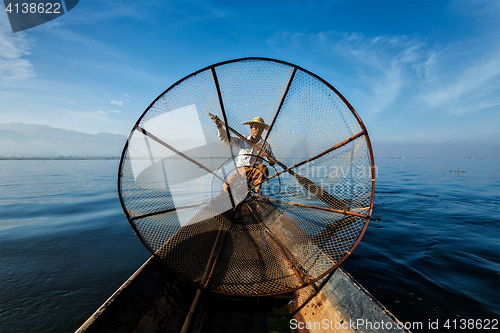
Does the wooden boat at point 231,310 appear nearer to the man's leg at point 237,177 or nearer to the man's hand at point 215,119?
the man's leg at point 237,177

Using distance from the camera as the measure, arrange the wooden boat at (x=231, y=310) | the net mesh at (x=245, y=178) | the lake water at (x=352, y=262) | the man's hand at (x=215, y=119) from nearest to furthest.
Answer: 1. the wooden boat at (x=231, y=310)
2. the net mesh at (x=245, y=178)
3. the lake water at (x=352, y=262)
4. the man's hand at (x=215, y=119)

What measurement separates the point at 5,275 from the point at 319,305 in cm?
560

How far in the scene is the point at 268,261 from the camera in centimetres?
320

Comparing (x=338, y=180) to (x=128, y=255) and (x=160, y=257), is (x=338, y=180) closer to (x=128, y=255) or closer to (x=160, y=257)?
(x=160, y=257)

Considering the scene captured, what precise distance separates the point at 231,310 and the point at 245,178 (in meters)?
2.14

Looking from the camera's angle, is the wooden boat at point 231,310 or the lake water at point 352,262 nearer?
the wooden boat at point 231,310

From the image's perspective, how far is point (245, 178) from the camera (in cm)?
409

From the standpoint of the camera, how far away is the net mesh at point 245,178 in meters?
2.76

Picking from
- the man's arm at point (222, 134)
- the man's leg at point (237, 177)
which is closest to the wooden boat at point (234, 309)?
the man's leg at point (237, 177)

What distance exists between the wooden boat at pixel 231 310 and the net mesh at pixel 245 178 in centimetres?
23

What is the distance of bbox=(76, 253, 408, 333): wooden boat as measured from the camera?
1.90m

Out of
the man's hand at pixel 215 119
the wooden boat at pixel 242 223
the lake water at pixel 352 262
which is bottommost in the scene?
the lake water at pixel 352 262

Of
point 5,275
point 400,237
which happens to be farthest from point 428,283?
point 5,275

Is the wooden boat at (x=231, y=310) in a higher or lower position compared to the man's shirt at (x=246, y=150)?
lower
